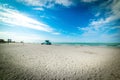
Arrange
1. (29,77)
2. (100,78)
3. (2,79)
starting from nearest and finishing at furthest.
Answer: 1. (2,79)
2. (29,77)
3. (100,78)

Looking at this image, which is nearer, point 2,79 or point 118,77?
point 2,79

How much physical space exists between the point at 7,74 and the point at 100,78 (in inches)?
157

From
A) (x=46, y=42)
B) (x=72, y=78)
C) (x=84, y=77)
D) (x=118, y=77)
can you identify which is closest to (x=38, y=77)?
(x=72, y=78)

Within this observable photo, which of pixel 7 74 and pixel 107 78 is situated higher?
pixel 7 74

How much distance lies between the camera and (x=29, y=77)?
3.61 meters

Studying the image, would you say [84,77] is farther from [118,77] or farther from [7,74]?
[7,74]

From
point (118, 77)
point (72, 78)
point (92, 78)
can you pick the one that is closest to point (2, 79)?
point (72, 78)

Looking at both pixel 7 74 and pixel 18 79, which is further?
pixel 7 74

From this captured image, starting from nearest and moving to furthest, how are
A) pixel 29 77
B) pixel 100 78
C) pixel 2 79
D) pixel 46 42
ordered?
pixel 2 79 < pixel 29 77 < pixel 100 78 < pixel 46 42

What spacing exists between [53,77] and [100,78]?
6.68 ft

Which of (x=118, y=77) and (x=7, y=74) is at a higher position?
(x=7, y=74)

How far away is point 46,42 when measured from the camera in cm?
2888

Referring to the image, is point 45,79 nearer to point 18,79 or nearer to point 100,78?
point 18,79

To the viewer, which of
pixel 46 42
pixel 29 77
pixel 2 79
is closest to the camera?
pixel 2 79
